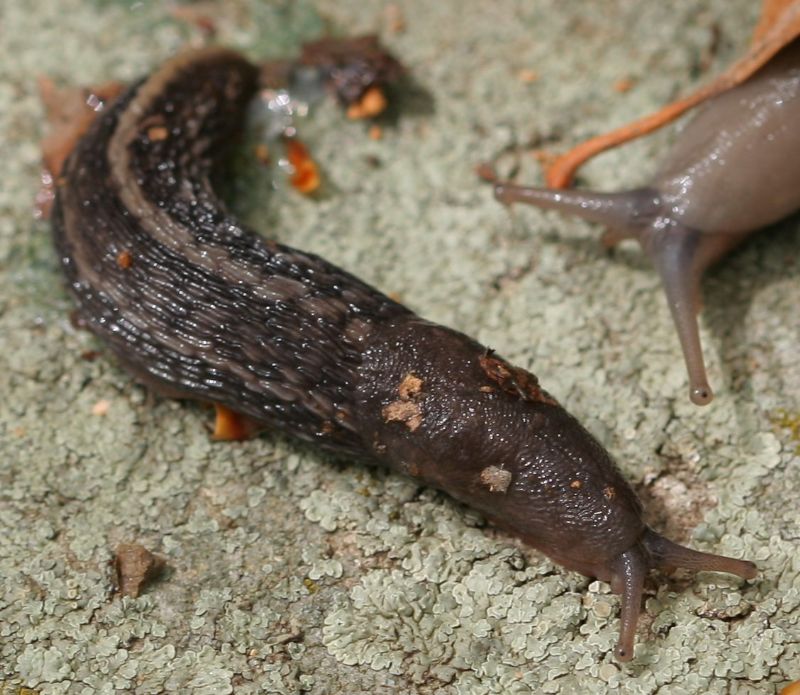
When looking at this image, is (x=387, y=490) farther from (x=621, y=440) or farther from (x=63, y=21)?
(x=63, y=21)

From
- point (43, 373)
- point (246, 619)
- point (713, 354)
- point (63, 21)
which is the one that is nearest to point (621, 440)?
point (713, 354)

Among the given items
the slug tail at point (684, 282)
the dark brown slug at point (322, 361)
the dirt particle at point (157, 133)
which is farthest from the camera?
the dirt particle at point (157, 133)

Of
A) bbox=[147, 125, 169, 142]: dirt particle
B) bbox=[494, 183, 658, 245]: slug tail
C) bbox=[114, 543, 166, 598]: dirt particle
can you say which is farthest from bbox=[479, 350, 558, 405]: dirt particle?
bbox=[147, 125, 169, 142]: dirt particle

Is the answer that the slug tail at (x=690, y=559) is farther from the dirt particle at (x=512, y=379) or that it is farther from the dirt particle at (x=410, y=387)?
the dirt particle at (x=410, y=387)

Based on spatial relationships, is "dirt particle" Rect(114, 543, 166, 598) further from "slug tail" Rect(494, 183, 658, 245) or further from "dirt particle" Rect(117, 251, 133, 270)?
"slug tail" Rect(494, 183, 658, 245)

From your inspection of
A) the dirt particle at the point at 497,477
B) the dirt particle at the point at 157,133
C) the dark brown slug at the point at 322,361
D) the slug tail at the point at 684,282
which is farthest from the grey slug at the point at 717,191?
the dirt particle at the point at 157,133

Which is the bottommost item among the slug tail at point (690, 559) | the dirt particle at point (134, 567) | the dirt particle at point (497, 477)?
the dirt particle at point (134, 567)
